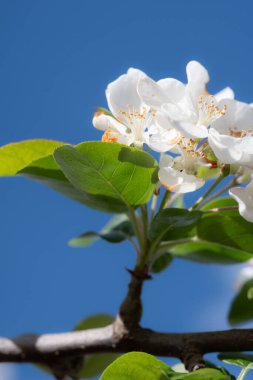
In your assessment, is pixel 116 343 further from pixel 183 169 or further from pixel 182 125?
pixel 182 125

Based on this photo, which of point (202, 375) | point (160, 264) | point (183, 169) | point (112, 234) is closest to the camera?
point (202, 375)

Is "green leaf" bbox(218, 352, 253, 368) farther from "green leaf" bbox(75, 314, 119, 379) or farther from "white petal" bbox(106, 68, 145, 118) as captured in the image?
"green leaf" bbox(75, 314, 119, 379)

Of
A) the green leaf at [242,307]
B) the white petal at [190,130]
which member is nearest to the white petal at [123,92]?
the white petal at [190,130]

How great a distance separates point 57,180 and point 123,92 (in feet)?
0.78

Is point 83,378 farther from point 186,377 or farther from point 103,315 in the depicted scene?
point 186,377

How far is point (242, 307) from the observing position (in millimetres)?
1756

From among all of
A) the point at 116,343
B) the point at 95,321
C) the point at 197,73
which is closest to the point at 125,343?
the point at 116,343

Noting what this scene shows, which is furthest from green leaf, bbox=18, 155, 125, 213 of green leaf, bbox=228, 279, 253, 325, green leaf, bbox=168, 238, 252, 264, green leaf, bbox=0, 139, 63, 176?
green leaf, bbox=228, 279, 253, 325

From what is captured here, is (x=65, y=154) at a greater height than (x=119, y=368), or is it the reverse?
(x=65, y=154)

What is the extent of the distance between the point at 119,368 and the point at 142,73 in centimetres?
58

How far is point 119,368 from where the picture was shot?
102 cm

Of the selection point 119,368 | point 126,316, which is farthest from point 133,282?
point 119,368

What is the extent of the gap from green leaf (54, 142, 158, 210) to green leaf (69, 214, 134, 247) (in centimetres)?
32

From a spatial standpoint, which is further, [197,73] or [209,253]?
[209,253]
